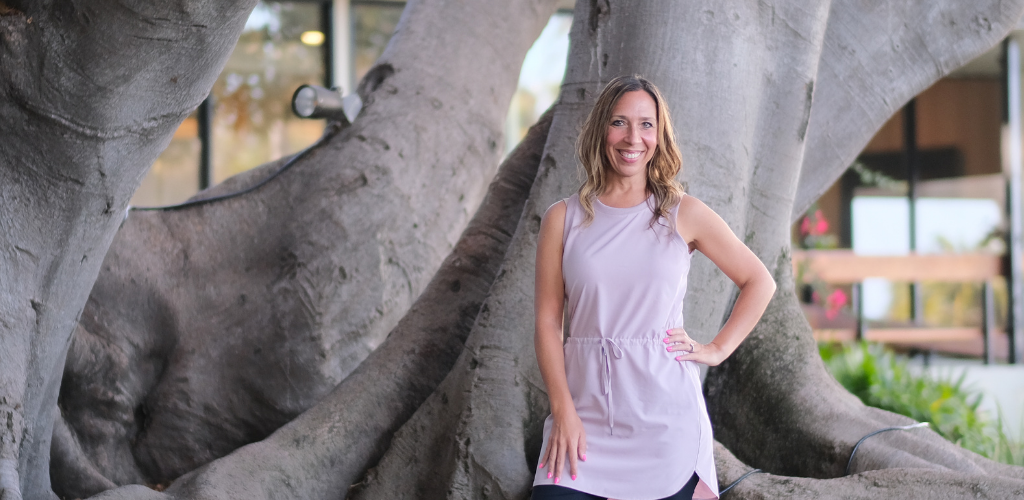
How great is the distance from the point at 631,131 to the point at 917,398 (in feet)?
15.5

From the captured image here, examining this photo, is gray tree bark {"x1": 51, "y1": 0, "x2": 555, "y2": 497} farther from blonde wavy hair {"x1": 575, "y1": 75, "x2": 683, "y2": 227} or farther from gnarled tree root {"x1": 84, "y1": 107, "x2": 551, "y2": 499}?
blonde wavy hair {"x1": 575, "y1": 75, "x2": 683, "y2": 227}

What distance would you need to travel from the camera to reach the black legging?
1.59 metres

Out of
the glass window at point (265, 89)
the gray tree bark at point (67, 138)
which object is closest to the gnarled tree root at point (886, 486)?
the gray tree bark at point (67, 138)

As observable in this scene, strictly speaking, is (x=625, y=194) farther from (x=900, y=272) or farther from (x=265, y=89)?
(x=900, y=272)

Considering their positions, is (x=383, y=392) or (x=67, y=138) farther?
(x=383, y=392)

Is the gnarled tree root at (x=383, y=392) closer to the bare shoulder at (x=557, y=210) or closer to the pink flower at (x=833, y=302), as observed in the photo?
the bare shoulder at (x=557, y=210)

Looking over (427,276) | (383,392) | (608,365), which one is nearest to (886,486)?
(608,365)

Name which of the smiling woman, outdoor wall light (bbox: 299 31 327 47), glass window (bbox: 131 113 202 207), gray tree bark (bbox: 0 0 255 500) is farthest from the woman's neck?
outdoor wall light (bbox: 299 31 327 47)

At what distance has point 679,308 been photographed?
166 centimetres

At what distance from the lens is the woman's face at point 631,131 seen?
5.15ft

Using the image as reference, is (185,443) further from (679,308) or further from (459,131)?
(679,308)

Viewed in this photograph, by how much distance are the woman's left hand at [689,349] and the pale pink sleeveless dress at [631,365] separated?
2cm

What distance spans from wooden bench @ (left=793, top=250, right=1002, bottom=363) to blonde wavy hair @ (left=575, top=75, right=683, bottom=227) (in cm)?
674

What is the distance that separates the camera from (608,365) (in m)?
1.59
